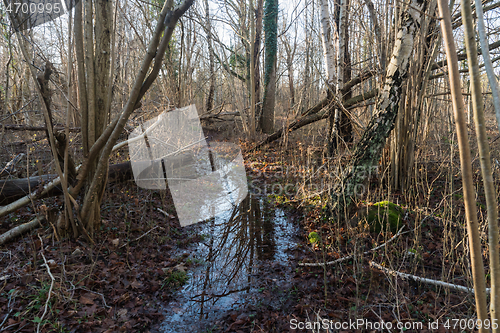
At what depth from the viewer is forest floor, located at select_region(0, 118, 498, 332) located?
89.9 inches

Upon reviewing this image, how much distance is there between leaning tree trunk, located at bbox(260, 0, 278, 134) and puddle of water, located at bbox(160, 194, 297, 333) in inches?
244

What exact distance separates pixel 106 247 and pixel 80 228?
38 centimetres

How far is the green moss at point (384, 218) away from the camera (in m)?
3.54

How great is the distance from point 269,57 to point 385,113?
724cm

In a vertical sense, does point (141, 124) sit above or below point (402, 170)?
above

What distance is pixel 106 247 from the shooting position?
3.31m

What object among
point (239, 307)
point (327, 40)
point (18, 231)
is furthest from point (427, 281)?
point (327, 40)

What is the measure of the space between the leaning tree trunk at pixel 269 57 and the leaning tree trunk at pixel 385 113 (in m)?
6.79

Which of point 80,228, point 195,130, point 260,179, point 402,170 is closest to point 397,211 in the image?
point 402,170

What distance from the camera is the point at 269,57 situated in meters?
10.1

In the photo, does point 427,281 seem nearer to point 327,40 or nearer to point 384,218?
point 384,218

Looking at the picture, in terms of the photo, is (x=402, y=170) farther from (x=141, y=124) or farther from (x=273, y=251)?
(x=141, y=124)

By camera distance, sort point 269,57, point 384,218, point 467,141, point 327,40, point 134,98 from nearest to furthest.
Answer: point 467,141, point 134,98, point 384,218, point 327,40, point 269,57

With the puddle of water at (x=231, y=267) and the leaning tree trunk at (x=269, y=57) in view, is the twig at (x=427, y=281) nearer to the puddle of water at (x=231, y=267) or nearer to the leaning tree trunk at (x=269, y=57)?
the puddle of water at (x=231, y=267)
